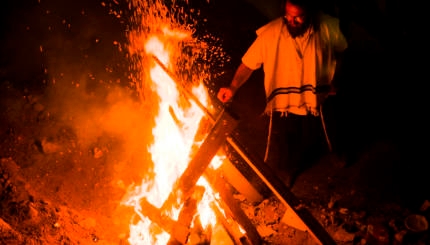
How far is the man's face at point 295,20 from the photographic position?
3686 mm

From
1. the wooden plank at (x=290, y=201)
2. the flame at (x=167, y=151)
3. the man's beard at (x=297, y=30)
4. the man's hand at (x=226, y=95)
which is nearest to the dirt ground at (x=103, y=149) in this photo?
the flame at (x=167, y=151)

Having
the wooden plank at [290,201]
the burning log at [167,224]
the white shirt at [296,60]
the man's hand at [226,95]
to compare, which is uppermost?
the man's hand at [226,95]

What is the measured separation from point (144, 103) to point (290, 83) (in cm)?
299

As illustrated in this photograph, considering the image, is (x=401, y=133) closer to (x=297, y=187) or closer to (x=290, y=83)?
(x=297, y=187)

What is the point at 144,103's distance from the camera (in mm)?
6223

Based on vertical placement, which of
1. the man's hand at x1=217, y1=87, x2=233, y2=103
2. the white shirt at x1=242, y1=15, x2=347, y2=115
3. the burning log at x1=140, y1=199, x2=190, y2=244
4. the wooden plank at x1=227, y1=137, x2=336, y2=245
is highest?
the man's hand at x1=217, y1=87, x2=233, y2=103

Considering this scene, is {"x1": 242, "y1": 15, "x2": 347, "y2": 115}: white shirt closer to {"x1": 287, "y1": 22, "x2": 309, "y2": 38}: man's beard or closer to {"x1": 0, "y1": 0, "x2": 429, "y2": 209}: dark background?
{"x1": 287, "y1": 22, "x2": 309, "y2": 38}: man's beard

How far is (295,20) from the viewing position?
3.80 metres

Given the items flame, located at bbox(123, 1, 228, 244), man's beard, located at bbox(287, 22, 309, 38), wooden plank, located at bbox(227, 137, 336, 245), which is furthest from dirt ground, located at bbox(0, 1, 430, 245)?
man's beard, located at bbox(287, 22, 309, 38)

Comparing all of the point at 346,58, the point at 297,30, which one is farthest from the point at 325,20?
the point at 346,58

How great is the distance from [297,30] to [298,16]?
0.63 ft

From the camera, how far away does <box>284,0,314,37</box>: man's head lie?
365cm

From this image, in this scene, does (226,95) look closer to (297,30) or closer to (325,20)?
(297,30)

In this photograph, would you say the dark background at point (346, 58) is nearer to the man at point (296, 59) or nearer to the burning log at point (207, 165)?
the man at point (296, 59)
